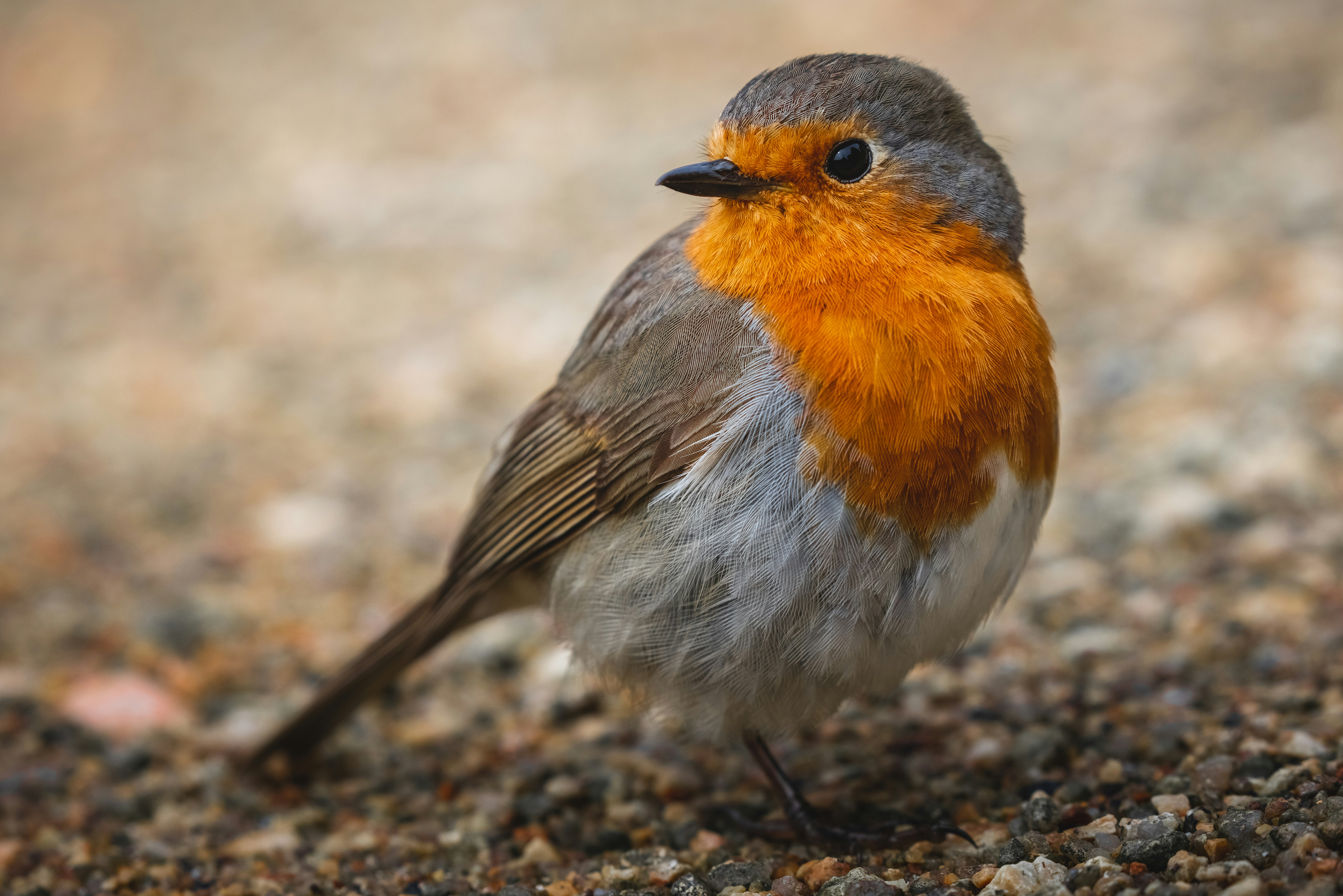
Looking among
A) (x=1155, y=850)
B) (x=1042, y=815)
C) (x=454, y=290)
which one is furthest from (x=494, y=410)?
(x=1155, y=850)

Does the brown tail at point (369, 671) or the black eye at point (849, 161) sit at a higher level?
the black eye at point (849, 161)

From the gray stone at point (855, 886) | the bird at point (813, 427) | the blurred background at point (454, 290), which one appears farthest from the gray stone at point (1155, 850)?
the blurred background at point (454, 290)

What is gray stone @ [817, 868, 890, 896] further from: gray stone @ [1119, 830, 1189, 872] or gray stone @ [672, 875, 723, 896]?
gray stone @ [1119, 830, 1189, 872]

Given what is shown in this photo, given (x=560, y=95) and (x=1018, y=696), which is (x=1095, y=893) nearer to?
(x=1018, y=696)

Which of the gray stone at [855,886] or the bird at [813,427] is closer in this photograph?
the gray stone at [855,886]

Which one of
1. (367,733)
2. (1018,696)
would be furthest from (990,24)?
(367,733)

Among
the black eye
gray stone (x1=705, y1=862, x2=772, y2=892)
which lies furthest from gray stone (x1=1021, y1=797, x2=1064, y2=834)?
the black eye

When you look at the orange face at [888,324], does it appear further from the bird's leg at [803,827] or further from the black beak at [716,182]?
the bird's leg at [803,827]
